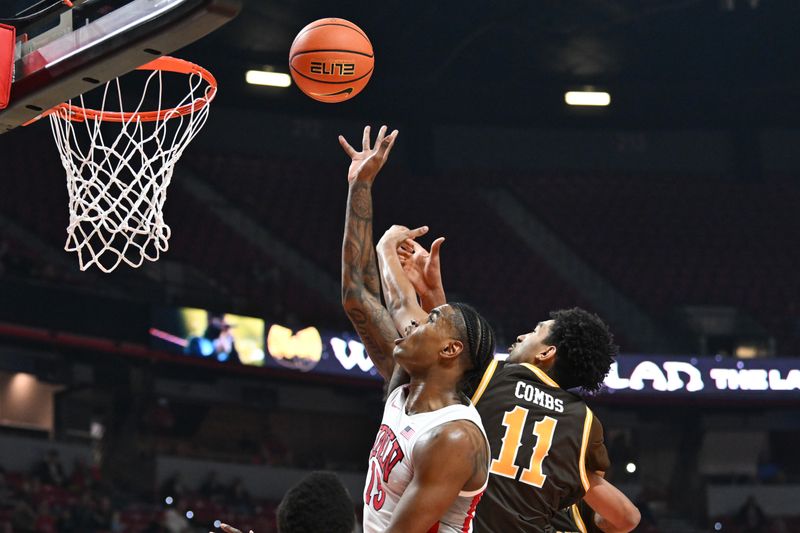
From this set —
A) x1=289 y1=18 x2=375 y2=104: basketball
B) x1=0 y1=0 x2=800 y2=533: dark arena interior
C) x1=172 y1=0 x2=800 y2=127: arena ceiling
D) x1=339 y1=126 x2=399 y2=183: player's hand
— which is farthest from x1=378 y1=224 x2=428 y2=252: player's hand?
x1=172 y1=0 x2=800 y2=127: arena ceiling

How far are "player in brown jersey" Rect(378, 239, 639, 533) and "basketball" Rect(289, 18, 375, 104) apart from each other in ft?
6.36

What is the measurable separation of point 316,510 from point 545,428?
1203 mm

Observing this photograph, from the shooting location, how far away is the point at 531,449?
3.39 metres

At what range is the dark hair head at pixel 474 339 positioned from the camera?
305 cm

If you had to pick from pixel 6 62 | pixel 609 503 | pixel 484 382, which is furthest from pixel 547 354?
pixel 6 62

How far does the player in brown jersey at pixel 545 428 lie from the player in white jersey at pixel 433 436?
0.18m

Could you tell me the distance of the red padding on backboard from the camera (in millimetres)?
3994

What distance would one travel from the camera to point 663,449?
17.0m

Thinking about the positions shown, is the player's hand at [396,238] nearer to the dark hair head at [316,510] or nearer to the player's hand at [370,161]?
the player's hand at [370,161]

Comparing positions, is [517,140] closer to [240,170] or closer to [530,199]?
[530,199]

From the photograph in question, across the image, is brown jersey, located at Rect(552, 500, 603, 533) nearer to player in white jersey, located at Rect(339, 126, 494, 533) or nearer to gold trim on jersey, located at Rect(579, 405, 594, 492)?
gold trim on jersey, located at Rect(579, 405, 594, 492)

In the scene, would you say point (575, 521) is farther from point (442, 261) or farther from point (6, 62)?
point (442, 261)

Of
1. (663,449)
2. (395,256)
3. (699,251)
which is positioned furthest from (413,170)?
(395,256)

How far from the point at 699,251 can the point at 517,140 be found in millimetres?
3382
